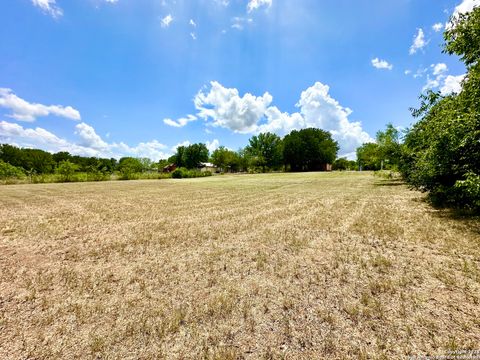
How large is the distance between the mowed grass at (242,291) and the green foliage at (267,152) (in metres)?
65.2

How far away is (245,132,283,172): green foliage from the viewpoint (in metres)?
71.3

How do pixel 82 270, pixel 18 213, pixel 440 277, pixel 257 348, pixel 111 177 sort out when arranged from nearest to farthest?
pixel 257 348 < pixel 440 277 < pixel 82 270 < pixel 18 213 < pixel 111 177

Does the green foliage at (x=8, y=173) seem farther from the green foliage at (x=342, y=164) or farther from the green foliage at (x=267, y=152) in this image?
the green foliage at (x=342, y=164)

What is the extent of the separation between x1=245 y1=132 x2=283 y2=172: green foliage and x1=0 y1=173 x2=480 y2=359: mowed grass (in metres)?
65.2

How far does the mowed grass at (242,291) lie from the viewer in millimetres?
2381

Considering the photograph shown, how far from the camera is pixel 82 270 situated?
4277 mm

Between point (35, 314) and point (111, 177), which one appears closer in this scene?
point (35, 314)

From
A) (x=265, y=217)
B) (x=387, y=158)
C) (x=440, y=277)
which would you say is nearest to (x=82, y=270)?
(x=265, y=217)

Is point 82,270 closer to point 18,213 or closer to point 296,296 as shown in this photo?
point 296,296

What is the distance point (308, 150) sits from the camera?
67000mm

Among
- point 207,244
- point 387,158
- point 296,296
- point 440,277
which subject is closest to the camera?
point 296,296

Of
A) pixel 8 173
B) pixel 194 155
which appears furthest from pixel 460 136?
pixel 194 155

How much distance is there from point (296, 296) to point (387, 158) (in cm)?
2283

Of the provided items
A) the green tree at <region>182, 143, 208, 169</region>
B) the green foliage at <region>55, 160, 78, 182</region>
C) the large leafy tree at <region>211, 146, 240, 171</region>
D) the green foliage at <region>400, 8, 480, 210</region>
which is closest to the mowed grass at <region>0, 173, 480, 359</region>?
the green foliage at <region>400, 8, 480, 210</region>
